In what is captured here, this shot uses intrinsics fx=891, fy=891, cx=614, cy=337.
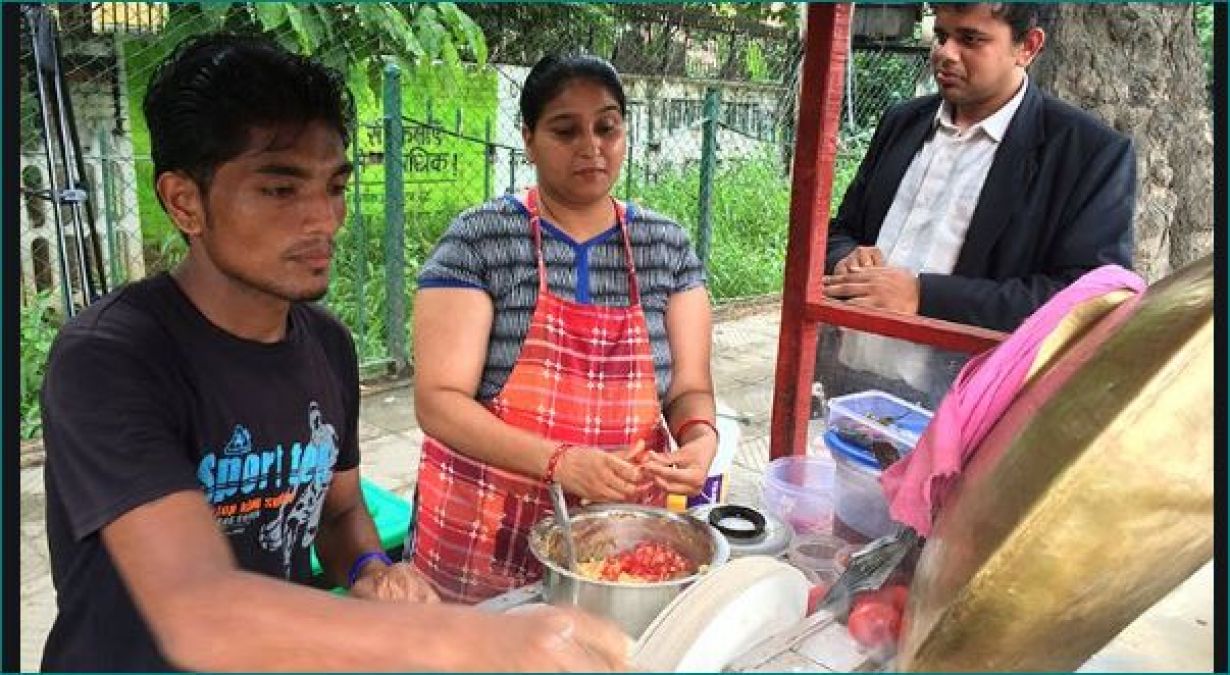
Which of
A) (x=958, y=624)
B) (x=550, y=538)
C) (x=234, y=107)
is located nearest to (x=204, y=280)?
(x=234, y=107)

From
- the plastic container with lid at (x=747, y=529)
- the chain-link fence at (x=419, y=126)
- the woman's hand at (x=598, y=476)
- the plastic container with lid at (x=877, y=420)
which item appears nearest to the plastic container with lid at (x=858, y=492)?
the plastic container with lid at (x=877, y=420)

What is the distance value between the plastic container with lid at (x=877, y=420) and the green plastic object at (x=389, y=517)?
3.98 feet

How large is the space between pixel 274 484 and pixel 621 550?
23.0 inches

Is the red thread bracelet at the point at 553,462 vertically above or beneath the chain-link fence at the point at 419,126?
beneath

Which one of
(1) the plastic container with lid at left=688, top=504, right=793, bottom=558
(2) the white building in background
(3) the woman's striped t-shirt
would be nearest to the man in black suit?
(3) the woman's striped t-shirt

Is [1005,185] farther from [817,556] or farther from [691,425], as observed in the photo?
[817,556]

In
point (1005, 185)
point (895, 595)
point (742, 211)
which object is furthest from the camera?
point (742, 211)

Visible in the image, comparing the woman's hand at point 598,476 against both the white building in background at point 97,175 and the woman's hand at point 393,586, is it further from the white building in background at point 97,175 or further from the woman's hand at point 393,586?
the white building in background at point 97,175

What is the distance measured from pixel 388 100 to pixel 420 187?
0.80 metres

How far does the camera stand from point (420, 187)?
584 centimetres

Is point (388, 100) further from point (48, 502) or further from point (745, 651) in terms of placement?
point (745, 651)

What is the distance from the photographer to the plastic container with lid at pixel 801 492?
6.08 ft

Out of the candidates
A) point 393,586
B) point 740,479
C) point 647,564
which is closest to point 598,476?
point 647,564

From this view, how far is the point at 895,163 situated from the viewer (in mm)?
2344
